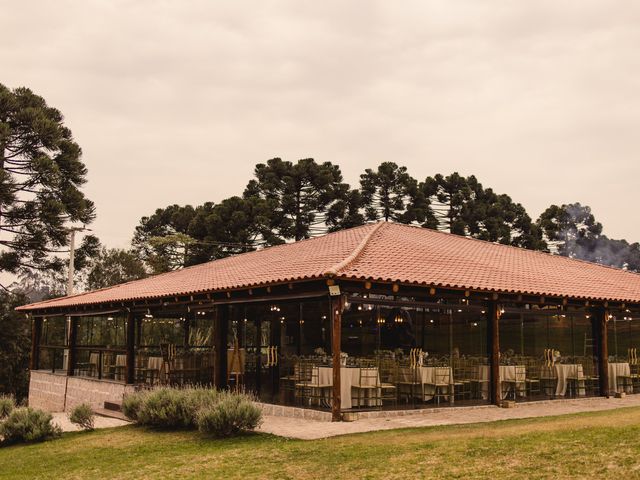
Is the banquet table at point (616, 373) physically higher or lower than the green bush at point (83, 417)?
higher

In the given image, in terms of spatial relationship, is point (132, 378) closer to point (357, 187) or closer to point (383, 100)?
point (383, 100)

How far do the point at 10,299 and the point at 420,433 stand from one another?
88.5ft

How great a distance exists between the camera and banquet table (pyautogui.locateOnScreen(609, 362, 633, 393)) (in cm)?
1656

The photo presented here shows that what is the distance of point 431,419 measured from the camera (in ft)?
38.4

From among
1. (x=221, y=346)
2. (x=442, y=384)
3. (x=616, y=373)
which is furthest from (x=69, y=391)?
(x=616, y=373)

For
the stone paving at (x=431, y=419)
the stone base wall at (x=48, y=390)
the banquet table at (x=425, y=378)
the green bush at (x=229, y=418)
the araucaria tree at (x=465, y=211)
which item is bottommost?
the stone base wall at (x=48, y=390)

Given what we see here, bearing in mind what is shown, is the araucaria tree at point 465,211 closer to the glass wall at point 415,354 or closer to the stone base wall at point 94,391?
the glass wall at point 415,354

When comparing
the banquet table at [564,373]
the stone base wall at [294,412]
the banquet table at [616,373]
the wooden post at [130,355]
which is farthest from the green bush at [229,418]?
the banquet table at [616,373]

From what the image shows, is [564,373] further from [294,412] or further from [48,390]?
[48,390]

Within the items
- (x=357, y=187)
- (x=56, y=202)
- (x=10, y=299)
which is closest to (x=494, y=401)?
(x=56, y=202)

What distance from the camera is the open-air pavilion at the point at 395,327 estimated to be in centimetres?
1277

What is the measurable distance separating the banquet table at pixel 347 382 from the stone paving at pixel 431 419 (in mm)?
777

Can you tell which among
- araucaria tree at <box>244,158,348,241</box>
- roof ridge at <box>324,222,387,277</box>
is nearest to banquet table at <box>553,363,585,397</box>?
roof ridge at <box>324,222,387,277</box>

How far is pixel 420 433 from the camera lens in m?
9.95
